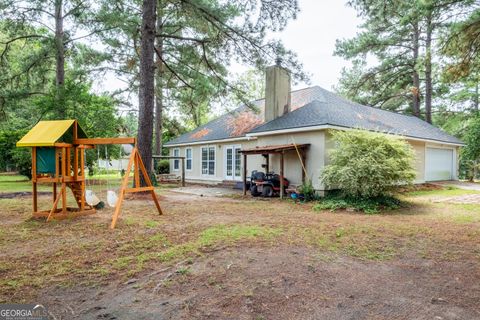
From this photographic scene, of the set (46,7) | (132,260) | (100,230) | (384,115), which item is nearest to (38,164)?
(100,230)

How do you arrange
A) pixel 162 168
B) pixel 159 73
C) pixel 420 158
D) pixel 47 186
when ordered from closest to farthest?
pixel 420 158, pixel 159 73, pixel 47 186, pixel 162 168

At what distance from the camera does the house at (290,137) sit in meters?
11.0

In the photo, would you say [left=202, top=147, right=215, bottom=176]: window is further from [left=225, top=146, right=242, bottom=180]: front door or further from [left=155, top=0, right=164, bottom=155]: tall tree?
[left=155, top=0, right=164, bottom=155]: tall tree

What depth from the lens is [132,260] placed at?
3.88 m

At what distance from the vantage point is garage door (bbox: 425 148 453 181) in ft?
52.1

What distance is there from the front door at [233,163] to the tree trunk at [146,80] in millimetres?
5695

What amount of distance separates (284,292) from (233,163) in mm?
12684

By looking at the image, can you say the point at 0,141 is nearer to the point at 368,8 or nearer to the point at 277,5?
the point at 277,5

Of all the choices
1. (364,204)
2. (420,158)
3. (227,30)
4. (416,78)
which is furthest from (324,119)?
(416,78)

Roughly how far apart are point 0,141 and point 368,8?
72.9ft

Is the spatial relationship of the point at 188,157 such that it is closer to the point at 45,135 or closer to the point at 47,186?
the point at 47,186

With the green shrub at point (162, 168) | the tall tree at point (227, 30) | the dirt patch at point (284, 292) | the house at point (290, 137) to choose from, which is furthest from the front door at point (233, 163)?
the dirt patch at point (284, 292)

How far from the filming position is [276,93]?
13344 mm

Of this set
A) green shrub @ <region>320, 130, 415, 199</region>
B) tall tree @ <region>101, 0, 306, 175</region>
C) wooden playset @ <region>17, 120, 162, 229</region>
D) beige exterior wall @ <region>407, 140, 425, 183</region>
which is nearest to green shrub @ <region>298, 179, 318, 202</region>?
green shrub @ <region>320, 130, 415, 199</region>
